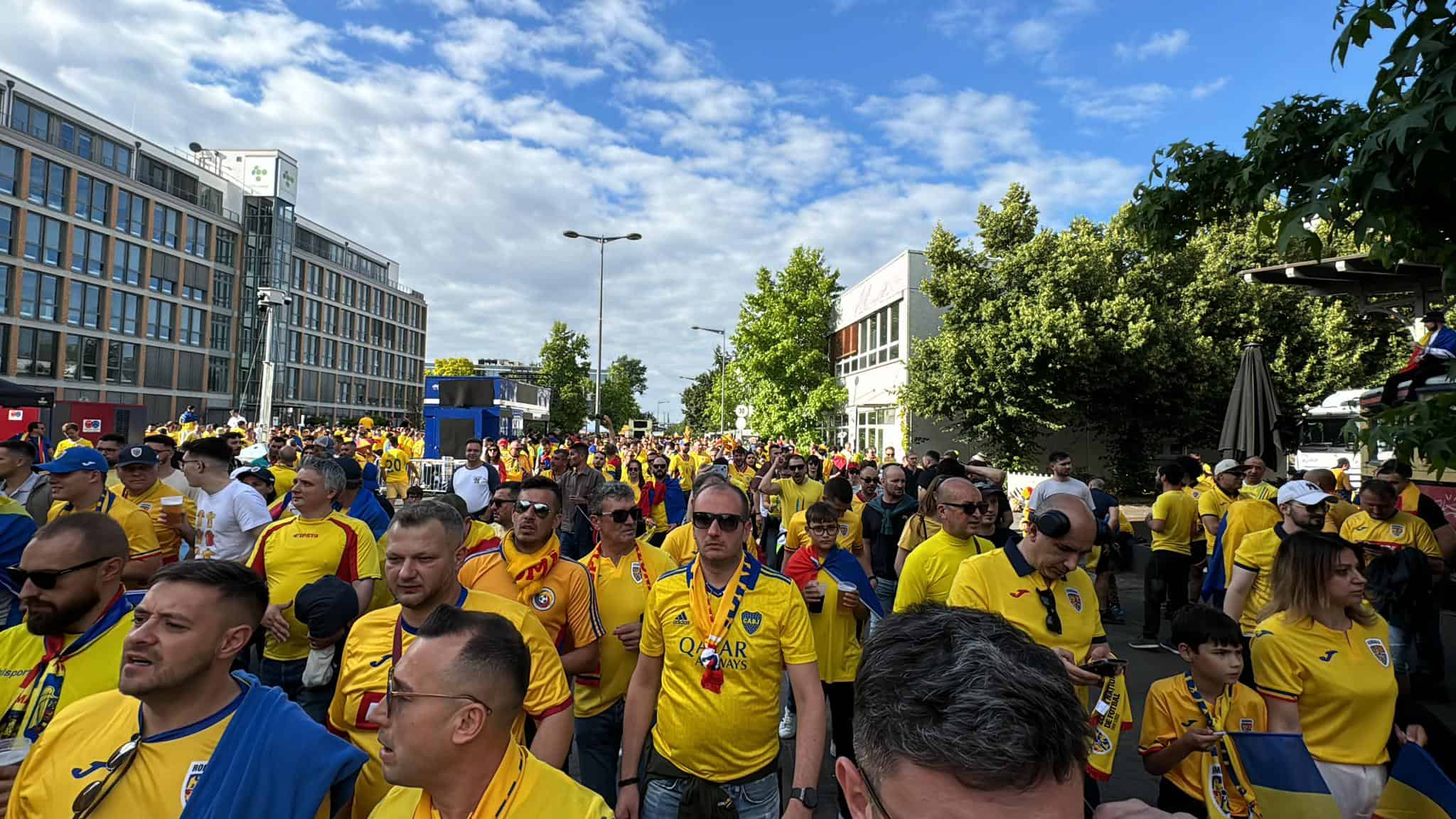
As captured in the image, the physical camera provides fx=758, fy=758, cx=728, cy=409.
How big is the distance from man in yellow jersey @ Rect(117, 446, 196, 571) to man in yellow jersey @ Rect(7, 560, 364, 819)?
3908 mm

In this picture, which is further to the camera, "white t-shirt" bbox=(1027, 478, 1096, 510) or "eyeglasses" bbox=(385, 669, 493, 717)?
"white t-shirt" bbox=(1027, 478, 1096, 510)

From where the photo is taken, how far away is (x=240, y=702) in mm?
2119

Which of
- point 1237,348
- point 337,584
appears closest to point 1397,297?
point 1237,348

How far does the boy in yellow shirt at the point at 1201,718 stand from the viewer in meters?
2.86

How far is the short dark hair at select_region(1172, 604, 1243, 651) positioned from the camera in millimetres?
3010

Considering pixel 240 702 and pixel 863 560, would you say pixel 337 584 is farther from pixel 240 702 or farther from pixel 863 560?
pixel 863 560

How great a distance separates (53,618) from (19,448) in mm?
4518

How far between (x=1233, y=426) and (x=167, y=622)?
1071cm

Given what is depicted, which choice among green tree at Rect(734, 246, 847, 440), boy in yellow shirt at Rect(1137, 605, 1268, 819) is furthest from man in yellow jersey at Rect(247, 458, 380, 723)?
green tree at Rect(734, 246, 847, 440)

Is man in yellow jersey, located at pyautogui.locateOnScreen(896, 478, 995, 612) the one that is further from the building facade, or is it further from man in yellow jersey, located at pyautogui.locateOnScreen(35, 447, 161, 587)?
the building facade

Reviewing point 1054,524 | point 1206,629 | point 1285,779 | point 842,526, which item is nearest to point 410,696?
point 1054,524

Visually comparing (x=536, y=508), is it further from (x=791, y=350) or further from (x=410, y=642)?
(x=791, y=350)

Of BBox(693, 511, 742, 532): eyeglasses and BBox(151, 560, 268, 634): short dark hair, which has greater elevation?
BBox(693, 511, 742, 532): eyeglasses

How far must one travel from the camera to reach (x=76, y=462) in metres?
4.88
